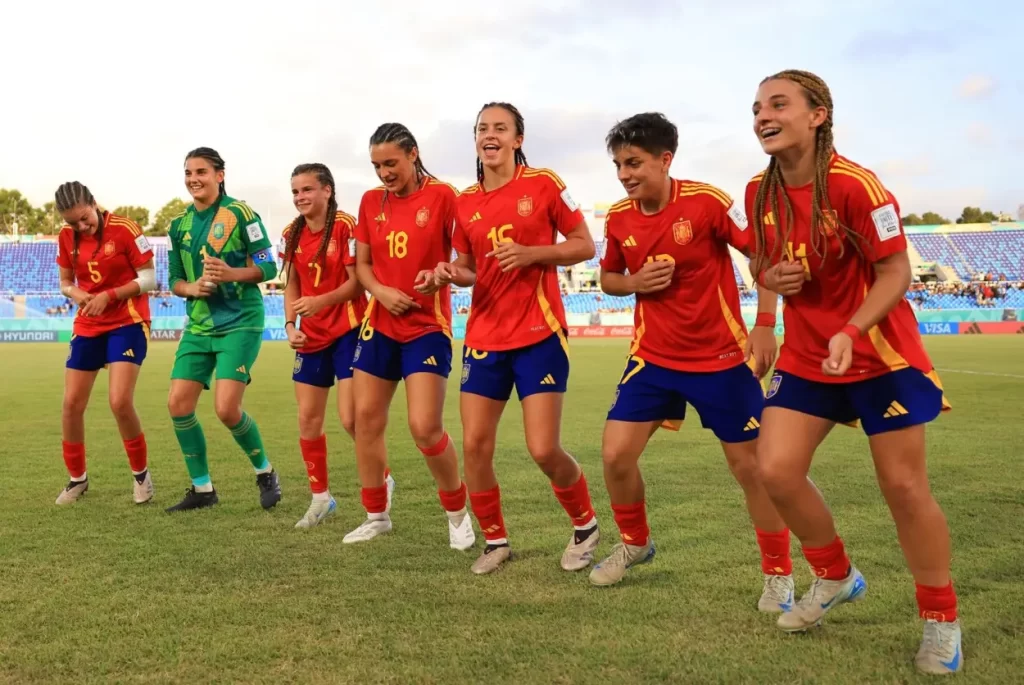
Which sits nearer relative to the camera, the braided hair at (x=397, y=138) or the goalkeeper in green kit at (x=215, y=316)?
the braided hair at (x=397, y=138)

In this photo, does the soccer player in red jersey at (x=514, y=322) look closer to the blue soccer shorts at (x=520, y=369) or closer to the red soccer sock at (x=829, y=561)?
the blue soccer shorts at (x=520, y=369)

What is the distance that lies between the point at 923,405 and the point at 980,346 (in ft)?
85.1

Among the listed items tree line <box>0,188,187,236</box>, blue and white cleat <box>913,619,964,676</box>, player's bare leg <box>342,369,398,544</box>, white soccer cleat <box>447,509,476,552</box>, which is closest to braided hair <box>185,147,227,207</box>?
player's bare leg <box>342,369,398,544</box>

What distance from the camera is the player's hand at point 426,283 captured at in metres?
4.48

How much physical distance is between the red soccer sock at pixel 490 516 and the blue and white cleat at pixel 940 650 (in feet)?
6.91

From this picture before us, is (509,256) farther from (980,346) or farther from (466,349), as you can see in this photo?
(980,346)

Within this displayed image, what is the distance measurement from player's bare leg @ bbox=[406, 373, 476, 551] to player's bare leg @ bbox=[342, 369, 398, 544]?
26 cm

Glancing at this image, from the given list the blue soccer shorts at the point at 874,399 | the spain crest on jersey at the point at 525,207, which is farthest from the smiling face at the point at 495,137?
the blue soccer shorts at the point at 874,399

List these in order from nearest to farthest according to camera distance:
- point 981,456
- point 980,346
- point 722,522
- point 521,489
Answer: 1. point 722,522
2. point 521,489
3. point 981,456
4. point 980,346

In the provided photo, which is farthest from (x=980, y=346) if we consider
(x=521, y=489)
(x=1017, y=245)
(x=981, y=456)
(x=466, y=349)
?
(x=1017, y=245)

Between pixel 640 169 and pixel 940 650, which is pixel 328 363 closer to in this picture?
pixel 640 169

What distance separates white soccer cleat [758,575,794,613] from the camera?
359cm

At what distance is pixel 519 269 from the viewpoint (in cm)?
439

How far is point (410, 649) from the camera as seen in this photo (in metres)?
3.22
